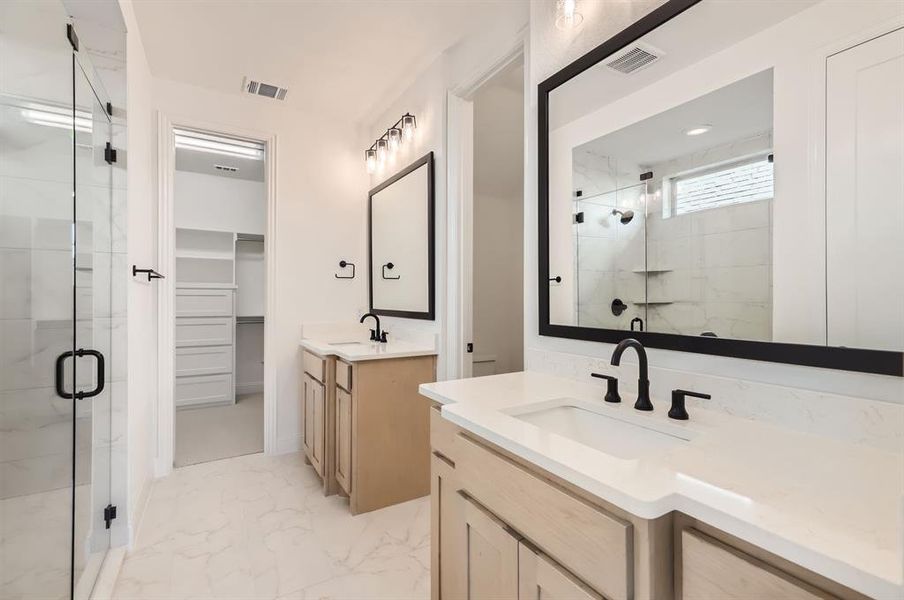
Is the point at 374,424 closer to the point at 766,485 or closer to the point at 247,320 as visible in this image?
the point at 766,485

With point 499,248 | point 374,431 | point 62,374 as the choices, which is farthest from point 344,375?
point 499,248

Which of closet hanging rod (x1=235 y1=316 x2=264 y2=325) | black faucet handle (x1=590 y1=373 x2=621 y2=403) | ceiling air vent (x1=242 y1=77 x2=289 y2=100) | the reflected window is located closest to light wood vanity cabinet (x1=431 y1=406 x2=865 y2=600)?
black faucet handle (x1=590 y1=373 x2=621 y2=403)

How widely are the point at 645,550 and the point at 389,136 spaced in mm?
2911

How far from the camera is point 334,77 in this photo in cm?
273

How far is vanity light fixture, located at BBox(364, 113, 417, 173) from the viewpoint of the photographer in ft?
9.05

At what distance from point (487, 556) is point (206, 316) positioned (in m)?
4.52

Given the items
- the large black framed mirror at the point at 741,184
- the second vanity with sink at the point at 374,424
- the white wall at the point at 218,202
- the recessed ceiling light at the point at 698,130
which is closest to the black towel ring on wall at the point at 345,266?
the second vanity with sink at the point at 374,424

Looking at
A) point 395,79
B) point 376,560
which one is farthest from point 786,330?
point 395,79

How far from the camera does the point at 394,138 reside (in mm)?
2930

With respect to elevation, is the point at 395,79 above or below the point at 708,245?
Answer: above

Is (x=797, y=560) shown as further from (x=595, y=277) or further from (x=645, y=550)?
(x=595, y=277)

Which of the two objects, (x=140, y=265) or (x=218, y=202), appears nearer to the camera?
(x=140, y=265)

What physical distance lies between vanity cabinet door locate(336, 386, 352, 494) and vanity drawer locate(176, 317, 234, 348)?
9.49ft

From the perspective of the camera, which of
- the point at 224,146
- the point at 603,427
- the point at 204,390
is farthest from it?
the point at 204,390
